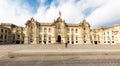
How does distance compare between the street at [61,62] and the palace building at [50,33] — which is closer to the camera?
the street at [61,62]

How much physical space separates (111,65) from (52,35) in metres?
65.3

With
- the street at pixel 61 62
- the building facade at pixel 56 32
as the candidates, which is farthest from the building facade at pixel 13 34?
the street at pixel 61 62

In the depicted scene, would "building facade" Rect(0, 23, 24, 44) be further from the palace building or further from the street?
the street

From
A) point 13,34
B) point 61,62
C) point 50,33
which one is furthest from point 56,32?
point 61,62

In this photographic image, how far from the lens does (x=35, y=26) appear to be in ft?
232

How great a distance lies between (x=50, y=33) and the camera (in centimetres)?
7269

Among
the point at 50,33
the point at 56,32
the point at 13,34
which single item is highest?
the point at 56,32

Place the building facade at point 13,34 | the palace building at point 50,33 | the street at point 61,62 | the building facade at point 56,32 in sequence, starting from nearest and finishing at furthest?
the street at point 61,62 < the palace building at point 50,33 < the building facade at point 56,32 < the building facade at point 13,34

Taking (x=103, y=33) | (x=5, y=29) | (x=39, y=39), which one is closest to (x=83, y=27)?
(x=103, y=33)

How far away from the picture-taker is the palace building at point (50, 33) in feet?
231

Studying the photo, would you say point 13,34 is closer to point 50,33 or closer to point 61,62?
point 50,33

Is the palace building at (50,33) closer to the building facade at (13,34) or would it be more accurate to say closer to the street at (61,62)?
the building facade at (13,34)

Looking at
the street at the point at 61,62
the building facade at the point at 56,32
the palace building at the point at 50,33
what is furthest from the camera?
the building facade at the point at 56,32

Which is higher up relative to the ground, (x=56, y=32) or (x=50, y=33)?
(x=56, y=32)
